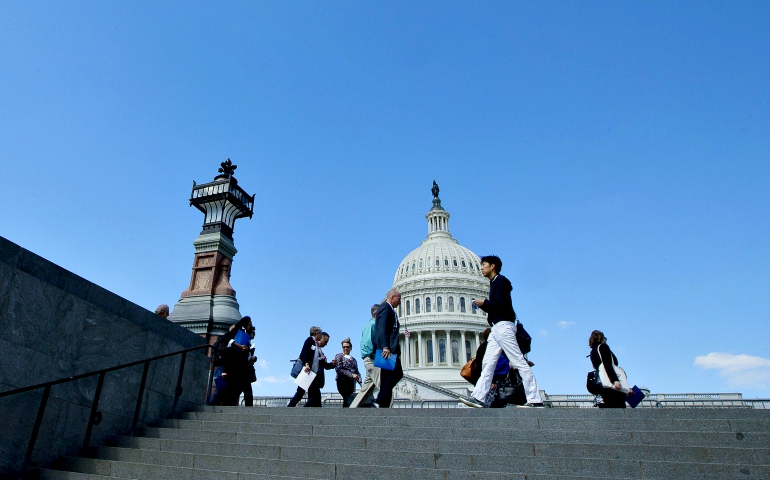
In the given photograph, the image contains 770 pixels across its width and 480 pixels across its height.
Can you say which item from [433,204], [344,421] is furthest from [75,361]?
[433,204]

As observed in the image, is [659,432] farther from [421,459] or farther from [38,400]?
[38,400]

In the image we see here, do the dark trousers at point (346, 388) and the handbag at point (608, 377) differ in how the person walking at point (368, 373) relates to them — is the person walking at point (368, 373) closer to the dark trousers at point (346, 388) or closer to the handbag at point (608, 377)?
the dark trousers at point (346, 388)

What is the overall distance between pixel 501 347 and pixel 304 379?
386cm

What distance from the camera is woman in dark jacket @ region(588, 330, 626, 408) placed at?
728 centimetres

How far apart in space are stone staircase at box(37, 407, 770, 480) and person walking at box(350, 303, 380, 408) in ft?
4.12

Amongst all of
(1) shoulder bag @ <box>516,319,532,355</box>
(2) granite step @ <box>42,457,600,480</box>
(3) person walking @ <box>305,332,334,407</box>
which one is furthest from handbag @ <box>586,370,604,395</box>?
(3) person walking @ <box>305,332,334,407</box>

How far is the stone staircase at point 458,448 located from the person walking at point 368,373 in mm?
1256

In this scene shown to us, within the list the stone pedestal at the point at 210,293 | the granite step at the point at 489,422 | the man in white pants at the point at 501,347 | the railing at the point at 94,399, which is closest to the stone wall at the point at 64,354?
the railing at the point at 94,399

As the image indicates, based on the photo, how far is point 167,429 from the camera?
6.78m

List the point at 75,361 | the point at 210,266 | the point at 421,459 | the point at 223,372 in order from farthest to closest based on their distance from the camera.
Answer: the point at 210,266, the point at 223,372, the point at 75,361, the point at 421,459

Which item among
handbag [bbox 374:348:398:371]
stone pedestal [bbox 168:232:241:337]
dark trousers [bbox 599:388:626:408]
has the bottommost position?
dark trousers [bbox 599:388:626:408]

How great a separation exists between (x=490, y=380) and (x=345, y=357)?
358 cm

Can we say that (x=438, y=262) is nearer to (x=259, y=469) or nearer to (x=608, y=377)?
(x=608, y=377)

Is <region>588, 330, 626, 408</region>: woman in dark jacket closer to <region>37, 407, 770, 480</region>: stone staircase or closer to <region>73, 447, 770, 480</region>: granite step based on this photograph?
<region>37, 407, 770, 480</region>: stone staircase
